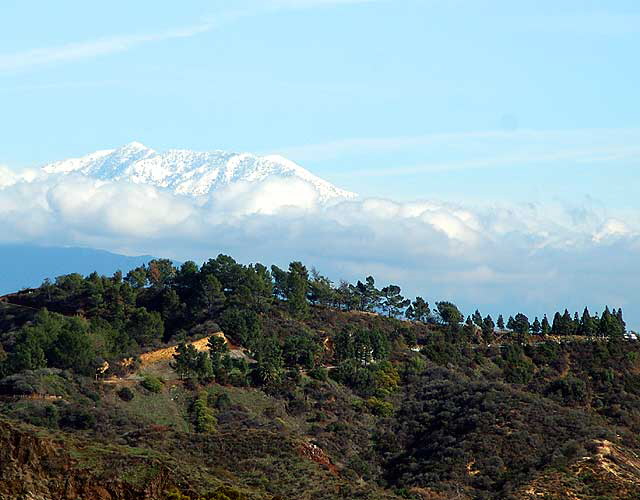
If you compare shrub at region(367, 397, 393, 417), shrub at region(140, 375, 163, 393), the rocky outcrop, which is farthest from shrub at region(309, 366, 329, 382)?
the rocky outcrop

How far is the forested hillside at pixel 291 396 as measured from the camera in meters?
77.8

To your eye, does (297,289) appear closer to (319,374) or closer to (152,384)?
(319,374)

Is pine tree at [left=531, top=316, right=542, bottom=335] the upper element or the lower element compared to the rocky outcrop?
upper

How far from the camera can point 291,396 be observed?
115250 millimetres

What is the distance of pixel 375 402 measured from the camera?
119 meters

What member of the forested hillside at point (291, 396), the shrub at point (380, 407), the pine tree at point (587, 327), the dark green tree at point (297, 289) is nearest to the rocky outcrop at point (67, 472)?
the forested hillside at point (291, 396)

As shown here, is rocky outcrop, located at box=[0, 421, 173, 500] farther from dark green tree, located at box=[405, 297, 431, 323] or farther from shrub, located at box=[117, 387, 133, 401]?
dark green tree, located at box=[405, 297, 431, 323]

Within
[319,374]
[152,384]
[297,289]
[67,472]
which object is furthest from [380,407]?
[67,472]

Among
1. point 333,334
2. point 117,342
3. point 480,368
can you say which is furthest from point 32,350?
point 480,368

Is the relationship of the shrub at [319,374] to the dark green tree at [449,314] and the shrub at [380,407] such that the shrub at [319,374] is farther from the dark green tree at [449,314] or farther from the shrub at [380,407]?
the dark green tree at [449,314]

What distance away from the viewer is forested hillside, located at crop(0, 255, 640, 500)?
3061 inches

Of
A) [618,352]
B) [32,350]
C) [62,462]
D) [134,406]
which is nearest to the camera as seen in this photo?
[62,462]

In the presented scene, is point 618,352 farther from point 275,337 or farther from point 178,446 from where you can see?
point 178,446

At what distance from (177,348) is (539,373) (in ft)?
156
